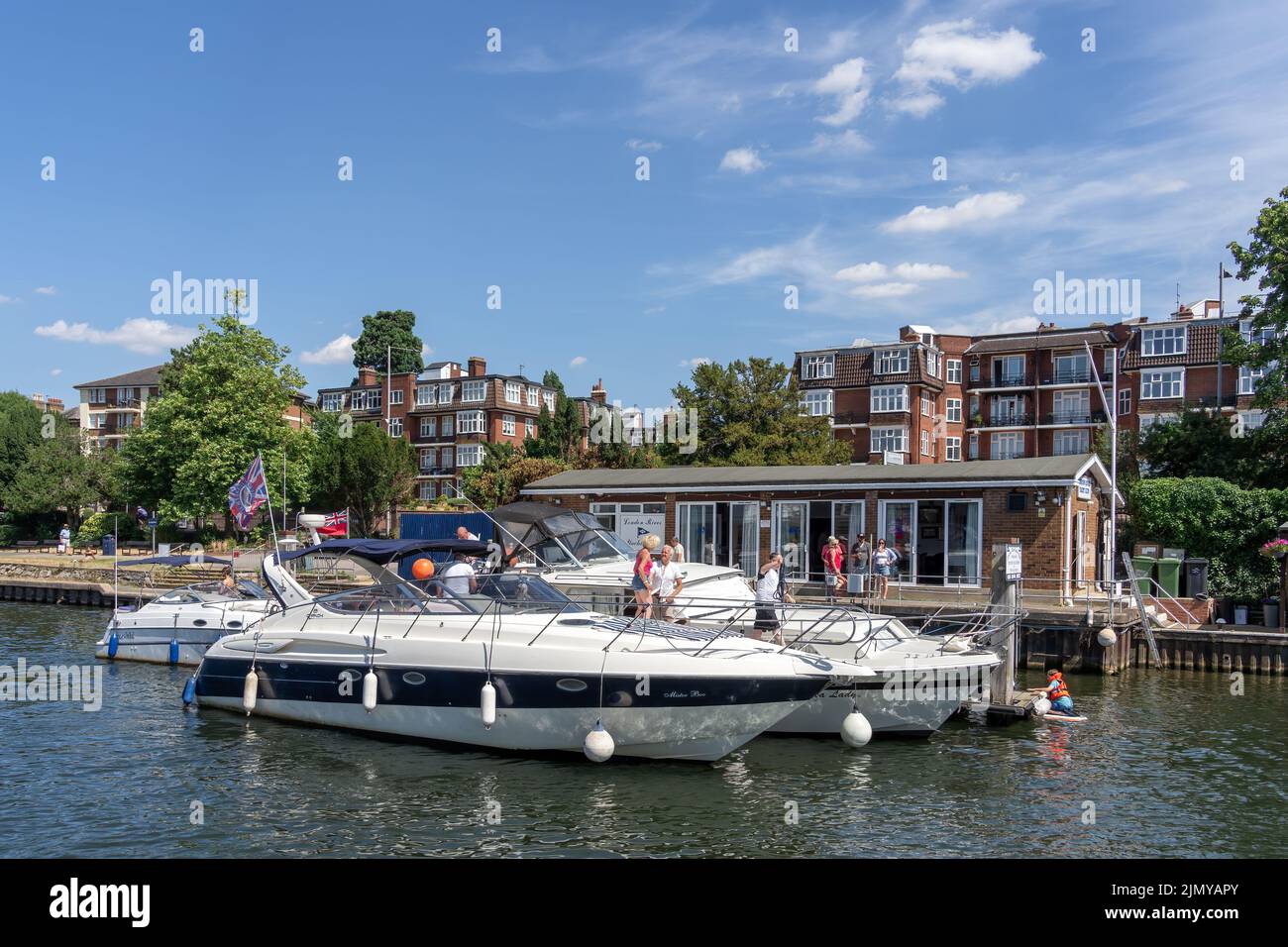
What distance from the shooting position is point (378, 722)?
46.9 ft

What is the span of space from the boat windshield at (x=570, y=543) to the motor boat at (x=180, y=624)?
20.5 feet

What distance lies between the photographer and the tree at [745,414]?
45562mm

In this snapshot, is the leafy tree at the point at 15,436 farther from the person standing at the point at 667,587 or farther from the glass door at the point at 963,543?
the person standing at the point at 667,587

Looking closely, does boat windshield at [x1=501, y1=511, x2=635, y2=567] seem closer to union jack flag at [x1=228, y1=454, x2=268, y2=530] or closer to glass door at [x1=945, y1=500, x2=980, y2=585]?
union jack flag at [x1=228, y1=454, x2=268, y2=530]

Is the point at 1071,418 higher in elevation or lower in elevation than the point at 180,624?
higher

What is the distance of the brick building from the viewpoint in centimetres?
2500

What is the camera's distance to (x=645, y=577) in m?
15.1

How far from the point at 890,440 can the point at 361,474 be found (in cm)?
3342

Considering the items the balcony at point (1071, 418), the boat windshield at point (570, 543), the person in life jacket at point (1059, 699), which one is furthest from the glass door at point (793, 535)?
the balcony at point (1071, 418)

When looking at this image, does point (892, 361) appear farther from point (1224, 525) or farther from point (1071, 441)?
point (1224, 525)

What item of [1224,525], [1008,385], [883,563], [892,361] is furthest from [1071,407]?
[883,563]

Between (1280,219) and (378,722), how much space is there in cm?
3353

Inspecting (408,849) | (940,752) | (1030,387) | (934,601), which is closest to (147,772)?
(408,849)
